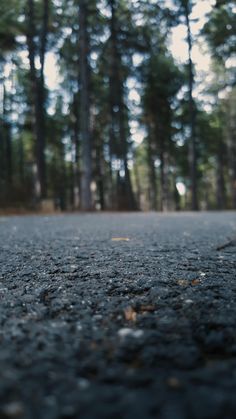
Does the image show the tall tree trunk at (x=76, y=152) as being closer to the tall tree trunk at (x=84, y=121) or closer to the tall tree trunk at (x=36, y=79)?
the tall tree trunk at (x=36, y=79)

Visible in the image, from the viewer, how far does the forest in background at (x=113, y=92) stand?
12.5 meters

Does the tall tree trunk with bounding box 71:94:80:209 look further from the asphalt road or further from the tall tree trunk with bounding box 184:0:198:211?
the asphalt road

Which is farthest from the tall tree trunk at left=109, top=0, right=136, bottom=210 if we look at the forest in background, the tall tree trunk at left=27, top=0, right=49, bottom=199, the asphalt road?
the asphalt road

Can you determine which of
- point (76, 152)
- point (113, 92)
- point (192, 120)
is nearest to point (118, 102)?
point (113, 92)

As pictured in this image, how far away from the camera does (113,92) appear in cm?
1719

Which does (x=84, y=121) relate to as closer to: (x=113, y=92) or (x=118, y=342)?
(x=113, y=92)

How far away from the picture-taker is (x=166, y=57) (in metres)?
19.8

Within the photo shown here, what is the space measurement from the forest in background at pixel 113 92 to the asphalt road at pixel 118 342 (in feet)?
20.5

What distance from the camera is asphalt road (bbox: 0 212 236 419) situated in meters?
0.61

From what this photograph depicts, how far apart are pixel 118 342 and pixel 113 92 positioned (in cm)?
1752

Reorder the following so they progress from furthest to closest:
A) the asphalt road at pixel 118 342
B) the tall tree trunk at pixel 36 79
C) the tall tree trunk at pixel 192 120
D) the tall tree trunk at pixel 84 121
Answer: the tall tree trunk at pixel 192 120, the tall tree trunk at pixel 36 79, the tall tree trunk at pixel 84 121, the asphalt road at pixel 118 342

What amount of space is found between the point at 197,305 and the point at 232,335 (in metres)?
0.23

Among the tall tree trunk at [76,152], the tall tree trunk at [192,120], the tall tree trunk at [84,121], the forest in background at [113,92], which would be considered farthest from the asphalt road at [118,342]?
the tall tree trunk at [76,152]

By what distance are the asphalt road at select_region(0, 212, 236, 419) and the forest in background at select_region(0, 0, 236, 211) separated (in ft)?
20.5
